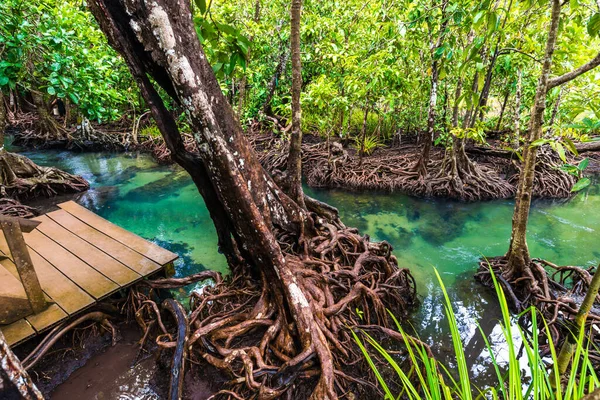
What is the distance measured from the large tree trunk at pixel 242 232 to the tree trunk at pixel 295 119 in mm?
545

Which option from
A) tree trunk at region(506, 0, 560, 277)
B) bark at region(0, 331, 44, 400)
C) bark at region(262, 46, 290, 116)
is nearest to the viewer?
bark at region(0, 331, 44, 400)

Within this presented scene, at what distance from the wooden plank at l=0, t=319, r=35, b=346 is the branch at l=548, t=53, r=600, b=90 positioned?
15.7 ft

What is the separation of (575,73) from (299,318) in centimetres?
298

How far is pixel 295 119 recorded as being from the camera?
397 cm

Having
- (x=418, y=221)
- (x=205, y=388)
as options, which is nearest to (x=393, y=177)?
(x=418, y=221)

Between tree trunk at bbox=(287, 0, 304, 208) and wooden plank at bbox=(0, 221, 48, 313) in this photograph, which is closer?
wooden plank at bbox=(0, 221, 48, 313)

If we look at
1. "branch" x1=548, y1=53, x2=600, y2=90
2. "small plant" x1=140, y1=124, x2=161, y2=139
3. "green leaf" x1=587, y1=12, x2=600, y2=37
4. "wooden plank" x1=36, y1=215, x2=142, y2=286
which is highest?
"green leaf" x1=587, y1=12, x2=600, y2=37

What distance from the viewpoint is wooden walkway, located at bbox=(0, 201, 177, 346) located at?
113 inches

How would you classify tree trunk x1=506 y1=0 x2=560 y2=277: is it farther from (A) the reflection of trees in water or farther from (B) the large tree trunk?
(B) the large tree trunk

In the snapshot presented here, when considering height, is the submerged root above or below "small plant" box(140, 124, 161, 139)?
below

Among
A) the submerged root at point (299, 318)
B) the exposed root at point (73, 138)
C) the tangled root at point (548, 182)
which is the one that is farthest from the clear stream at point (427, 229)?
the exposed root at point (73, 138)

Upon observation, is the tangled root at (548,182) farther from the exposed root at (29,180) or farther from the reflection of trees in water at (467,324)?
the exposed root at (29,180)

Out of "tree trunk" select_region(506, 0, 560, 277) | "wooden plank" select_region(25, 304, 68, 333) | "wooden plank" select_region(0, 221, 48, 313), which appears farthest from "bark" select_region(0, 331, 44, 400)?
"tree trunk" select_region(506, 0, 560, 277)

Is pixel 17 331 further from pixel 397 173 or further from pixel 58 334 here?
pixel 397 173
